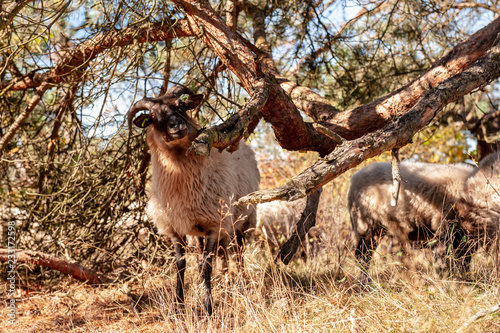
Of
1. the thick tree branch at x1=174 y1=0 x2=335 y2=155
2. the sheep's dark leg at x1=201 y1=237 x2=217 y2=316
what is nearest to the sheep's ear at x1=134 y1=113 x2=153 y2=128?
the thick tree branch at x1=174 y1=0 x2=335 y2=155

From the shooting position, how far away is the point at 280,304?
4.04 meters

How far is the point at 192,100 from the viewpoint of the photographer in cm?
508

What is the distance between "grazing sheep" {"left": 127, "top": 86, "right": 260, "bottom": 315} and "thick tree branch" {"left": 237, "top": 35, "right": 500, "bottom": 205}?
6.39 feet

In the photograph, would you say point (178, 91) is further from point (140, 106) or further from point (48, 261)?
point (48, 261)

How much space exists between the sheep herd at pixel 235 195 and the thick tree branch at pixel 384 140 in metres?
0.83

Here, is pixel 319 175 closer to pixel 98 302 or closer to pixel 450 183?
pixel 98 302

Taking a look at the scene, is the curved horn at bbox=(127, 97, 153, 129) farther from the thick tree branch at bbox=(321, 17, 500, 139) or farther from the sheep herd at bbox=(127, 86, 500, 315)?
the thick tree branch at bbox=(321, 17, 500, 139)

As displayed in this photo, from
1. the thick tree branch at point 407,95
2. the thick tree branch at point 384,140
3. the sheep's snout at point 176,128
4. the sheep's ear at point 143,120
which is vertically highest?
the sheep's ear at point 143,120

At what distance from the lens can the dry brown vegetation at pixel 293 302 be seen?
3170 mm

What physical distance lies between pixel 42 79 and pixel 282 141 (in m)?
3.50

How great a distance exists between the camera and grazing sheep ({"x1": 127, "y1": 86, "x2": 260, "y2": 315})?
4.68 m

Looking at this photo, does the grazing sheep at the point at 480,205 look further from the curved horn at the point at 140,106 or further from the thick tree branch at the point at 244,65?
the curved horn at the point at 140,106

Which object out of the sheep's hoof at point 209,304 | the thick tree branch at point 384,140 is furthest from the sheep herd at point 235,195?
the thick tree branch at point 384,140

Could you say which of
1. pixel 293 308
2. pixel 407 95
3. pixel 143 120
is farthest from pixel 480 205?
pixel 143 120
